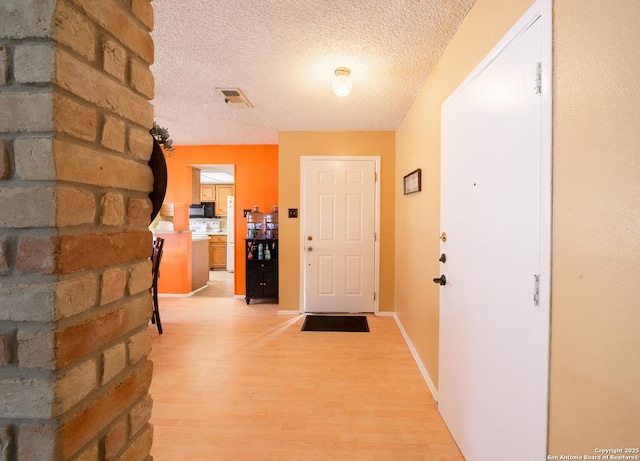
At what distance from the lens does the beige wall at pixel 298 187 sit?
3.90 m

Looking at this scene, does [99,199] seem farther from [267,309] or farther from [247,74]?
[267,309]

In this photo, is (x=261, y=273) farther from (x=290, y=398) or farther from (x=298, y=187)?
(x=290, y=398)

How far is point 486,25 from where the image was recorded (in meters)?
1.46

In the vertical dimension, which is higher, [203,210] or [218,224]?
[203,210]

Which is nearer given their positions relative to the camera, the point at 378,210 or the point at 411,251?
the point at 411,251

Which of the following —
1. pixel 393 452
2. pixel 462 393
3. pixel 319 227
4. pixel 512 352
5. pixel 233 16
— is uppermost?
pixel 233 16

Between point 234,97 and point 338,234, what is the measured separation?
2.06m

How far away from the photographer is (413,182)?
2801 millimetres

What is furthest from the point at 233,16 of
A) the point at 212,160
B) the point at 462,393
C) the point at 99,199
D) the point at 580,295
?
the point at 212,160

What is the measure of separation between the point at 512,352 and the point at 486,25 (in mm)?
1557

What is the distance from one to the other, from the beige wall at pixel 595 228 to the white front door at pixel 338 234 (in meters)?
2.96

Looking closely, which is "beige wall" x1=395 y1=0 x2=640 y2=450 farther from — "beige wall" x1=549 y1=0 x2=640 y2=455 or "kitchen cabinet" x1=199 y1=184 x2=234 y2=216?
"kitchen cabinet" x1=199 y1=184 x2=234 y2=216

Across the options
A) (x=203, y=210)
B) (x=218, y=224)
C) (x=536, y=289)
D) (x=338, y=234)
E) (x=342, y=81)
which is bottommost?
(x=536, y=289)

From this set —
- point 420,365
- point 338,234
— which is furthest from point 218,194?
point 420,365
